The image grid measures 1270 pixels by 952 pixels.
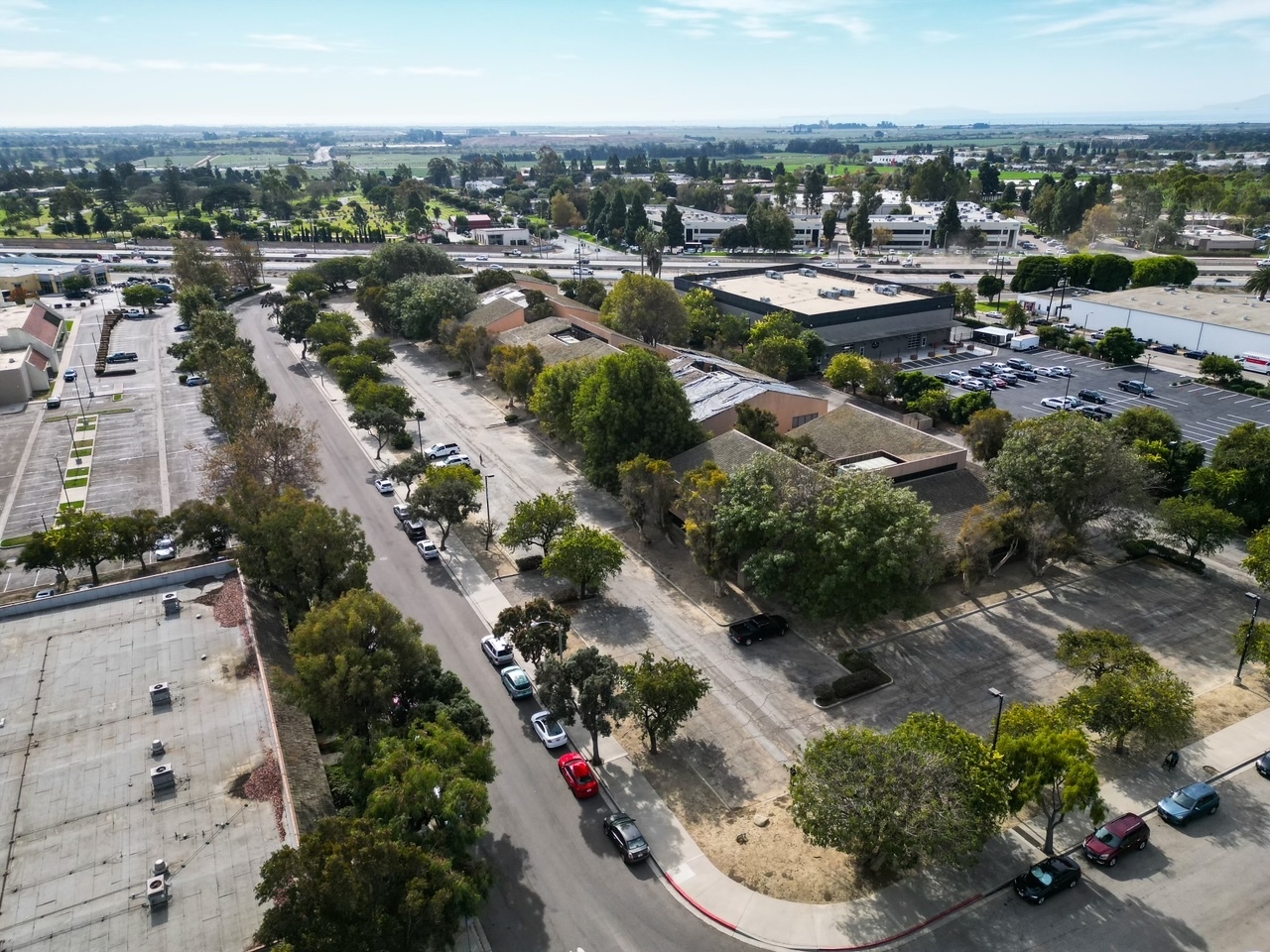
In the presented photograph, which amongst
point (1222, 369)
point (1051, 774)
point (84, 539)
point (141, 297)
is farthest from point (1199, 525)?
point (141, 297)

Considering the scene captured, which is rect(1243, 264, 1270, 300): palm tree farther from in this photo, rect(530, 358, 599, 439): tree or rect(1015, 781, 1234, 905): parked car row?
rect(1015, 781, 1234, 905): parked car row

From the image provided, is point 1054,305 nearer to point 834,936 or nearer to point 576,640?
point 576,640

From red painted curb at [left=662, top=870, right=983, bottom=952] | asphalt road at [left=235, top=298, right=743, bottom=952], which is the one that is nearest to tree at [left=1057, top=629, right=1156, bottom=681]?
red painted curb at [left=662, top=870, right=983, bottom=952]

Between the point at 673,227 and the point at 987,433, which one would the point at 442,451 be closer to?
the point at 987,433

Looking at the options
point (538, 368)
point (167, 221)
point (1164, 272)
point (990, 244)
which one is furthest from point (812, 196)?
point (167, 221)

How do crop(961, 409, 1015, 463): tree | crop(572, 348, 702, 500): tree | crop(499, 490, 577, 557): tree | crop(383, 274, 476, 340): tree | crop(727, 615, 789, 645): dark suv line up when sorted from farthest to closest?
crop(383, 274, 476, 340): tree → crop(961, 409, 1015, 463): tree → crop(572, 348, 702, 500): tree → crop(499, 490, 577, 557): tree → crop(727, 615, 789, 645): dark suv
